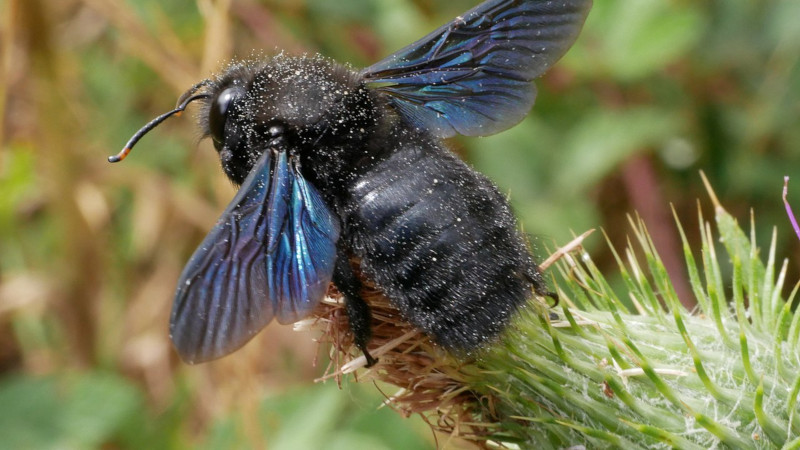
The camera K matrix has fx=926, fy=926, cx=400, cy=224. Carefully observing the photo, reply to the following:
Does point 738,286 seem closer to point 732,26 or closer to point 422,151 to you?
point 422,151

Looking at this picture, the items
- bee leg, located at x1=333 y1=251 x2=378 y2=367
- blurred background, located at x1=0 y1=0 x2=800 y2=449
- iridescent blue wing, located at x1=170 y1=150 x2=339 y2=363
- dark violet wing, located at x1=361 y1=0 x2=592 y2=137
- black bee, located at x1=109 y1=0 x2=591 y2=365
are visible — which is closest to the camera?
iridescent blue wing, located at x1=170 y1=150 x2=339 y2=363

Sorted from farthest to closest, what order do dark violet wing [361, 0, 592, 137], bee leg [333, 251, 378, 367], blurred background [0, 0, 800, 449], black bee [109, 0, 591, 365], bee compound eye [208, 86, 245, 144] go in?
blurred background [0, 0, 800, 449], dark violet wing [361, 0, 592, 137], bee compound eye [208, 86, 245, 144], bee leg [333, 251, 378, 367], black bee [109, 0, 591, 365]

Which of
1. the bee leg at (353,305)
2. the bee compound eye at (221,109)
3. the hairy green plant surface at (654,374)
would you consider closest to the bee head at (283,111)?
the bee compound eye at (221,109)

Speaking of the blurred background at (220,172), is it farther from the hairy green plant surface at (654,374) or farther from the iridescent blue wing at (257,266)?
the iridescent blue wing at (257,266)

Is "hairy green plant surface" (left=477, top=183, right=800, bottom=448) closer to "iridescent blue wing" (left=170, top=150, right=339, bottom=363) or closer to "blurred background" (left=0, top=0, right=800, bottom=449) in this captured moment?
"iridescent blue wing" (left=170, top=150, right=339, bottom=363)

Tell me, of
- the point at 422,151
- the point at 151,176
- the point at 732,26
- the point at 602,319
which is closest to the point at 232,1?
the point at 151,176

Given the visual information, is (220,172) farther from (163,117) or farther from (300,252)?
(300,252)

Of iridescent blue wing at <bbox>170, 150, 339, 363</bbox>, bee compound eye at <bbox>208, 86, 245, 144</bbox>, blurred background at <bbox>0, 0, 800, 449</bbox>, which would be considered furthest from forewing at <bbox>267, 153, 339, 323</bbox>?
blurred background at <bbox>0, 0, 800, 449</bbox>
